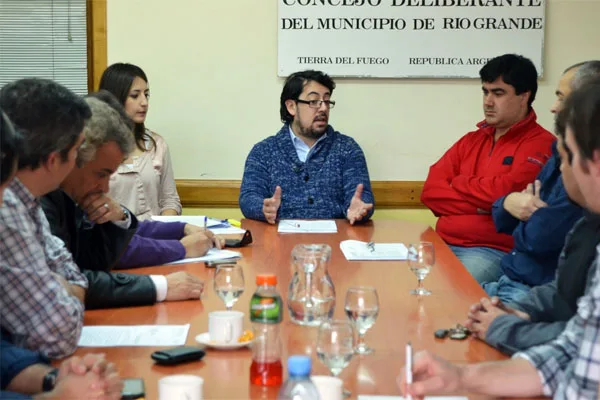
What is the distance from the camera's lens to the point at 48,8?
460cm

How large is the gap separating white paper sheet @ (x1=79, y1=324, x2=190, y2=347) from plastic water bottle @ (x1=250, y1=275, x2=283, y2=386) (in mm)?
247

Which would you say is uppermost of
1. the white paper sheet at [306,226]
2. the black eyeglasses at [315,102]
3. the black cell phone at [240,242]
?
the black eyeglasses at [315,102]

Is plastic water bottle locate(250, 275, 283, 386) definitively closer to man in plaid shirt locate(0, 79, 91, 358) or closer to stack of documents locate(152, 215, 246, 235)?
man in plaid shirt locate(0, 79, 91, 358)

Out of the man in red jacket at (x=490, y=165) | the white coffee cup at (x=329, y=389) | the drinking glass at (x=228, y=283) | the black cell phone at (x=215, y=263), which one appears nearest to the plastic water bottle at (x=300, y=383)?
the white coffee cup at (x=329, y=389)

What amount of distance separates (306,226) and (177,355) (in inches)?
78.1

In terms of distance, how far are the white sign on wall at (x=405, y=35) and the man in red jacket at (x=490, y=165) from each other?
52 centimetres

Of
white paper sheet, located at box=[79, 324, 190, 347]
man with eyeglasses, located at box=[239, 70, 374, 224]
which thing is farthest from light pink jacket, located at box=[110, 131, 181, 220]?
white paper sheet, located at box=[79, 324, 190, 347]

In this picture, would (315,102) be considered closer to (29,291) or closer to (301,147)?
(301,147)

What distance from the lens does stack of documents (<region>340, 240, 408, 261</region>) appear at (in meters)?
2.85

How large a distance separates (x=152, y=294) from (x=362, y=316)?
25.8 inches

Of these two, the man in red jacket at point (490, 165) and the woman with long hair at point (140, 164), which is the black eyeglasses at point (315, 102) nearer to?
the man in red jacket at point (490, 165)

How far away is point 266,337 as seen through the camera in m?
1.57

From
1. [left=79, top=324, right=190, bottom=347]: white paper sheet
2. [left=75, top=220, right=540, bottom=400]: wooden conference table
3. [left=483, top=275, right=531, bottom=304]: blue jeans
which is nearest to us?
[left=75, top=220, right=540, bottom=400]: wooden conference table

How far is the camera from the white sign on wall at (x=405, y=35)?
177 inches
